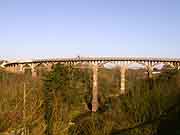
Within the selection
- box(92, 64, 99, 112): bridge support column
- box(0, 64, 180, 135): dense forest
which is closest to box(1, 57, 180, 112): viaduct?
box(92, 64, 99, 112): bridge support column

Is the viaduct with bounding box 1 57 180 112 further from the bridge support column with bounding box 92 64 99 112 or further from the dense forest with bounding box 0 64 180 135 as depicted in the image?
the dense forest with bounding box 0 64 180 135

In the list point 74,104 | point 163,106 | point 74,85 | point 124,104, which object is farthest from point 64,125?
point 74,85

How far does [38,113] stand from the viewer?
9.24m

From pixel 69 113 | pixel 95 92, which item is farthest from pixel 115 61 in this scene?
pixel 69 113

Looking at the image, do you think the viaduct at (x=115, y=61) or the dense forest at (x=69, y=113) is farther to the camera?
the viaduct at (x=115, y=61)

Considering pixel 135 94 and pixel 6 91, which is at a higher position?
pixel 6 91

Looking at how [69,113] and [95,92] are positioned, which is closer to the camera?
[69,113]

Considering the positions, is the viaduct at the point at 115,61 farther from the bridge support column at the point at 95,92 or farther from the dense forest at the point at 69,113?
the dense forest at the point at 69,113

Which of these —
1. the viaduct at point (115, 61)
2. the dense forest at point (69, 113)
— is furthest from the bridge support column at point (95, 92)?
the dense forest at point (69, 113)

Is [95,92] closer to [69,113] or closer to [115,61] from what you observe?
[115,61]

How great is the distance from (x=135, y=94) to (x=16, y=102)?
8.62m

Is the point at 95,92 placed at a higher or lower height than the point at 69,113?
lower

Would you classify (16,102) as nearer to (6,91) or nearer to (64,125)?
(6,91)

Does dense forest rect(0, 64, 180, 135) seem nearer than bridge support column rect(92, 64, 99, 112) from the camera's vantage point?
Yes
